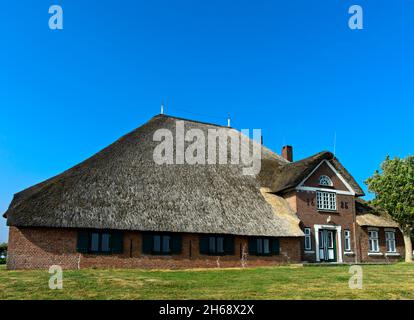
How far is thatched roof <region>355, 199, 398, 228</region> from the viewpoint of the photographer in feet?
100

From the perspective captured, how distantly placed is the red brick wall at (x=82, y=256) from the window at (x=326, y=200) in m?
6.74

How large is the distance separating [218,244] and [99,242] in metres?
6.98

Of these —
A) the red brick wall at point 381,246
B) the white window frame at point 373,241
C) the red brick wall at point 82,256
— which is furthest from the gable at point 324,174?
the red brick wall at point 82,256

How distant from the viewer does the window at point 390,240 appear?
31.5m

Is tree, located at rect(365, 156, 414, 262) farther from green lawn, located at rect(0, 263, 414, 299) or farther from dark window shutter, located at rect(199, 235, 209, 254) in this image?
green lawn, located at rect(0, 263, 414, 299)

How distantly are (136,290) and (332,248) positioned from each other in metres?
20.3

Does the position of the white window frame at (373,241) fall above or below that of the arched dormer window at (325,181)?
below

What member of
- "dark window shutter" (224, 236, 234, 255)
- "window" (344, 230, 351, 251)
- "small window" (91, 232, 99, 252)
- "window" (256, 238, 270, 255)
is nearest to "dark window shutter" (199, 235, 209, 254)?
"dark window shutter" (224, 236, 234, 255)

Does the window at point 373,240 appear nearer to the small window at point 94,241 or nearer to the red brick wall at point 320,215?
the red brick wall at point 320,215

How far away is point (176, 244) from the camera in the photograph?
23.4m

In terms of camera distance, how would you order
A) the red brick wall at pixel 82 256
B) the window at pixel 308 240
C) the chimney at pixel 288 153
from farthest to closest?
1. the chimney at pixel 288 153
2. the window at pixel 308 240
3. the red brick wall at pixel 82 256

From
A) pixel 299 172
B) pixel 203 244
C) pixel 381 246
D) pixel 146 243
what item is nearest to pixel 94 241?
pixel 146 243
